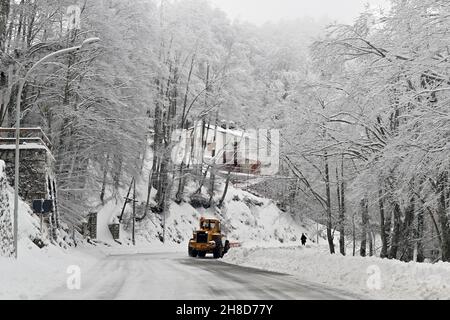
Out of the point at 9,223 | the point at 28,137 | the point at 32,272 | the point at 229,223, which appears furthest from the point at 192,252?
the point at 229,223

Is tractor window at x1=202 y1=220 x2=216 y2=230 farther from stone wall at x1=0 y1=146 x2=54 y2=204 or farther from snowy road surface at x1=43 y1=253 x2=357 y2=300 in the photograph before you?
snowy road surface at x1=43 y1=253 x2=357 y2=300

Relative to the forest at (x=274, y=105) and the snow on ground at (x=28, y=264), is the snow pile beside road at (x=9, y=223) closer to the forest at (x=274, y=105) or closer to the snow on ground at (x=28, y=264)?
the snow on ground at (x=28, y=264)

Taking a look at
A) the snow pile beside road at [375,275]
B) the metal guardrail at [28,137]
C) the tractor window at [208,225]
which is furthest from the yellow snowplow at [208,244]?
the metal guardrail at [28,137]

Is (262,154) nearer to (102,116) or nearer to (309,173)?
(309,173)

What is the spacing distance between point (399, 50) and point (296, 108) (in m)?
12.0

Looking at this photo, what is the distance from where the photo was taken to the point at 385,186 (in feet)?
63.4

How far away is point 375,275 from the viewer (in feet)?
43.7

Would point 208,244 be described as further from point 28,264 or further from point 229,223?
point 229,223

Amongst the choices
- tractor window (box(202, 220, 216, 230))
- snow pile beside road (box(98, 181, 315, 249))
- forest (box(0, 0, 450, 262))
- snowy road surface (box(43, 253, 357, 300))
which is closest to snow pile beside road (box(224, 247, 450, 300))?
snowy road surface (box(43, 253, 357, 300))

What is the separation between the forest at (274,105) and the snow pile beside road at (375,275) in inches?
96.0

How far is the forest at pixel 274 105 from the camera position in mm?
13516

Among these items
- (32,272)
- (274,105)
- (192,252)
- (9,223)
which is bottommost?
(192,252)

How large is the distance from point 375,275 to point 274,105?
57.8 ft
